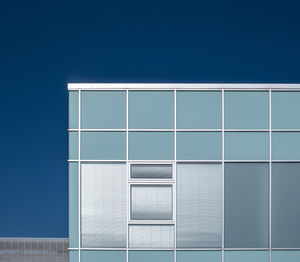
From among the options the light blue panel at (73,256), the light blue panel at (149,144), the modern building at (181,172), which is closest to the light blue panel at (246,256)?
the modern building at (181,172)

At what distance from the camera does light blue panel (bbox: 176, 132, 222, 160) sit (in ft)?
22.2

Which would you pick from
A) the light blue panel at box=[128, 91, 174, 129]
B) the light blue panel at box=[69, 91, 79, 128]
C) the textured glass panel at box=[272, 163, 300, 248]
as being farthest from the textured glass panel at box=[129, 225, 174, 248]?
the light blue panel at box=[69, 91, 79, 128]

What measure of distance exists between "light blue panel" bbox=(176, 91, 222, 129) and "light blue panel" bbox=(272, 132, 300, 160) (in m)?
1.31

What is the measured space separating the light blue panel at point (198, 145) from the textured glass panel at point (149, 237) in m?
1.66

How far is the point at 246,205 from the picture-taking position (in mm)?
6801

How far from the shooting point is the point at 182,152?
22.2ft

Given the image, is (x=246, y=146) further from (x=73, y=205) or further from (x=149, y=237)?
(x=73, y=205)

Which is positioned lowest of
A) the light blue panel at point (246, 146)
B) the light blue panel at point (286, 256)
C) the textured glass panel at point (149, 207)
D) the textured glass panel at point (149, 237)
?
the light blue panel at point (286, 256)

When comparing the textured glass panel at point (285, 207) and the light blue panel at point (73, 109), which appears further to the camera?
the textured glass panel at point (285, 207)

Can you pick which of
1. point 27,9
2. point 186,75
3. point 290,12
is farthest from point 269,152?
point 27,9

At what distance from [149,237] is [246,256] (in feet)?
7.28

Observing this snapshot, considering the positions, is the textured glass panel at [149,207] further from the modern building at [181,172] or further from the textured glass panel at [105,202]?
the textured glass panel at [105,202]

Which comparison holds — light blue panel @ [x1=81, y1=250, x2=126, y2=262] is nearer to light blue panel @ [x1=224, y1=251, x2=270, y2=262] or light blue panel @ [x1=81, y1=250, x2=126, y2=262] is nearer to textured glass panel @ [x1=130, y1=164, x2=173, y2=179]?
textured glass panel @ [x1=130, y1=164, x2=173, y2=179]

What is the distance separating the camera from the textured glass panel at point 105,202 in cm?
677
